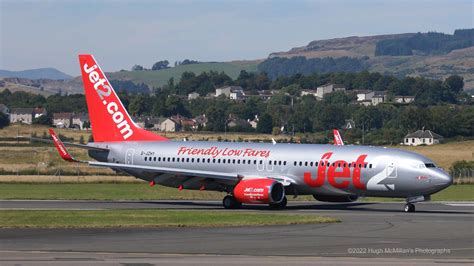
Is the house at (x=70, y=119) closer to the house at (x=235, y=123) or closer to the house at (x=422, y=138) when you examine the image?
the house at (x=235, y=123)

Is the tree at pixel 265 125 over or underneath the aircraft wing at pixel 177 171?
underneath

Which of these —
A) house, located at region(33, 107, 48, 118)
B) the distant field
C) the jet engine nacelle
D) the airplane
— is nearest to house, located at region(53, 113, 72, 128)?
house, located at region(33, 107, 48, 118)

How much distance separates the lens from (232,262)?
2948 centimetres

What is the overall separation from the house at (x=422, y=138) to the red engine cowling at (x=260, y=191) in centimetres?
7245

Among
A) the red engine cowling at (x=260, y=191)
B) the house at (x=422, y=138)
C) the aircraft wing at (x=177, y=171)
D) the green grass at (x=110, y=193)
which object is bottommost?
the house at (x=422, y=138)

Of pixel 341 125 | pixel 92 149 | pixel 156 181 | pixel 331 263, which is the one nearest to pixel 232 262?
pixel 331 263

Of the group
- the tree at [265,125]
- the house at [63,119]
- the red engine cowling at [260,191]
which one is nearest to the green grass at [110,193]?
the red engine cowling at [260,191]

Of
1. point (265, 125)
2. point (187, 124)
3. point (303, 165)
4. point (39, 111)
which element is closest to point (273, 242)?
point (303, 165)

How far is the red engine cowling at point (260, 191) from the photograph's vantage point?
172 ft

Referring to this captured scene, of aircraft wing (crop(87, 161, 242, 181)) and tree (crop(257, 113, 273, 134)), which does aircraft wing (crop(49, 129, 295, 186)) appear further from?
tree (crop(257, 113, 273, 134))

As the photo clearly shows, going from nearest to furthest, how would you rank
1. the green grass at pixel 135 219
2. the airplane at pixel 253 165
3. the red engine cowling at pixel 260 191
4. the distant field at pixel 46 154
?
the green grass at pixel 135 219, the airplane at pixel 253 165, the red engine cowling at pixel 260 191, the distant field at pixel 46 154

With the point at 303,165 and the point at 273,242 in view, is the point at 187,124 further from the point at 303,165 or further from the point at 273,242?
the point at 273,242

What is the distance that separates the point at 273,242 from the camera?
35094mm

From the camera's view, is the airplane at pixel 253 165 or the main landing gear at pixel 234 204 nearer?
the airplane at pixel 253 165
